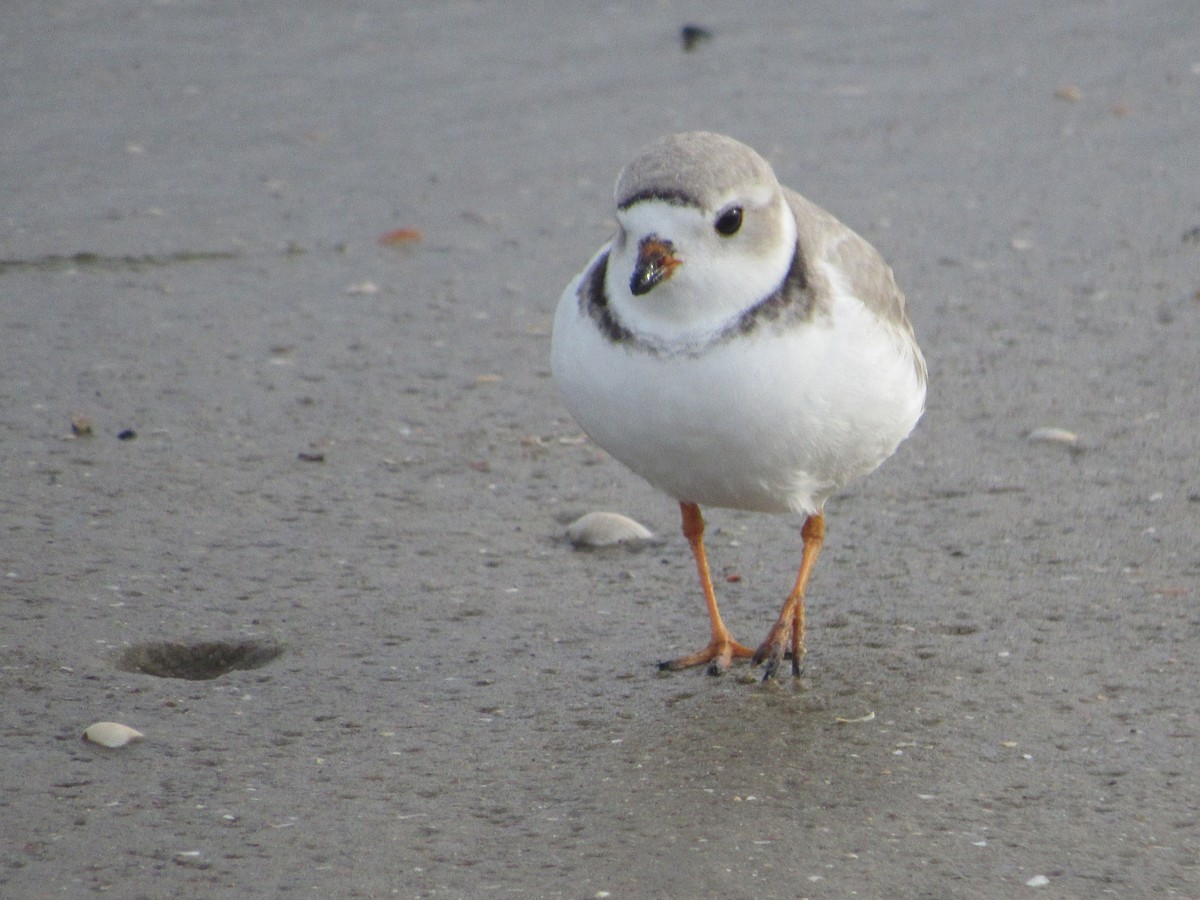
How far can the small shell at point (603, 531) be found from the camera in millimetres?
→ 4348

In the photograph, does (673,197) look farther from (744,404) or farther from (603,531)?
(603,531)

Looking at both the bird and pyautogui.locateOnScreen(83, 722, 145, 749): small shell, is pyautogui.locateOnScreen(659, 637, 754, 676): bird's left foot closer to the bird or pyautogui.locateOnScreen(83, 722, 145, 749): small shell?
the bird

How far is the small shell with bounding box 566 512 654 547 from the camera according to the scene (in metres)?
4.35

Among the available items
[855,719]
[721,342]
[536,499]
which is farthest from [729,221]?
[536,499]

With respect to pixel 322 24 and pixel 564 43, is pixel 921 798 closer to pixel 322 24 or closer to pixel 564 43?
pixel 564 43

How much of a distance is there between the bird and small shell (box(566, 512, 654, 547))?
2.14ft

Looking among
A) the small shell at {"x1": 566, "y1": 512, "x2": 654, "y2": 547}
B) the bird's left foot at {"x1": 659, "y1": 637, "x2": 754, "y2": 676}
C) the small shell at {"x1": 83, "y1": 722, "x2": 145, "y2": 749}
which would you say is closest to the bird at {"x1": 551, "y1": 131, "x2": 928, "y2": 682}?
the bird's left foot at {"x1": 659, "y1": 637, "x2": 754, "y2": 676}

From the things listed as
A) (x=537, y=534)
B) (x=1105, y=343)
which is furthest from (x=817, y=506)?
(x=1105, y=343)

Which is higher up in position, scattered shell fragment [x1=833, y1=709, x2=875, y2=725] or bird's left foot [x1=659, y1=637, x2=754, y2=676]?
scattered shell fragment [x1=833, y1=709, x2=875, y2=725]

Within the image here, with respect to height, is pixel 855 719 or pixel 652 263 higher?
pixel 652 263

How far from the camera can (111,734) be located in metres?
3.33

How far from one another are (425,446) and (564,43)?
4188 millimetres

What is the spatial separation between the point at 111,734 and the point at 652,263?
1.39m

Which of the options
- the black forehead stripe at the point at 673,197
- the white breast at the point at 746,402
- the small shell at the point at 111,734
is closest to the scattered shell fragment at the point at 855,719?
the white breast at the point at 746,402
